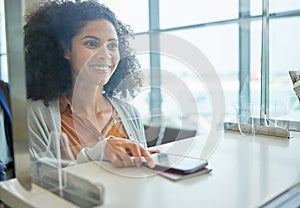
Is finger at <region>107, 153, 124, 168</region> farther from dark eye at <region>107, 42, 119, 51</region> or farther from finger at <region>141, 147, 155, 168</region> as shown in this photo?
dark eye at <region>107, 42, 119, 51</region>

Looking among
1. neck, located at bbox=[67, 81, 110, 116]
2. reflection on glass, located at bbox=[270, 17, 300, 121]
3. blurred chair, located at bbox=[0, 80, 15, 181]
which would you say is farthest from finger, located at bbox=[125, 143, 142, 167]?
reflection on glass, located at bbox=[270, 17, 300, 121]

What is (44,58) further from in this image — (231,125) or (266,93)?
(266,93)

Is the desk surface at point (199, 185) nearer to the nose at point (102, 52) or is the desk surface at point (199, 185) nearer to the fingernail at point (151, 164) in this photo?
the fingernail at point (151, 164)

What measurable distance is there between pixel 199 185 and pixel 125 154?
0.89 feet

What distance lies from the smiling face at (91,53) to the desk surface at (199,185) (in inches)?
23.1

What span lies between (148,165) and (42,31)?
94 cm

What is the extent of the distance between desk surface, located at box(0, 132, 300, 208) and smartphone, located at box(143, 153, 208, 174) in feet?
0.12

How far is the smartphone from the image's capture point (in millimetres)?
940

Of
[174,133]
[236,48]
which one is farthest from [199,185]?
[236,48]

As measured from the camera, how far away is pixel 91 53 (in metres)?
1.49

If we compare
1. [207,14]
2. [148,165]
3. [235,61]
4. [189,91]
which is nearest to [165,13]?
[207,14]

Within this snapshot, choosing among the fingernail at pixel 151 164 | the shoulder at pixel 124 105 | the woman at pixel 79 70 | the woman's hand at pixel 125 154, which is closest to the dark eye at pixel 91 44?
the woman at pixel 79 70

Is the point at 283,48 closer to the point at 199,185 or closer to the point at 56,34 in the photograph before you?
the point at 56,34

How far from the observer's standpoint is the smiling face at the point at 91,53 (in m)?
1.50
